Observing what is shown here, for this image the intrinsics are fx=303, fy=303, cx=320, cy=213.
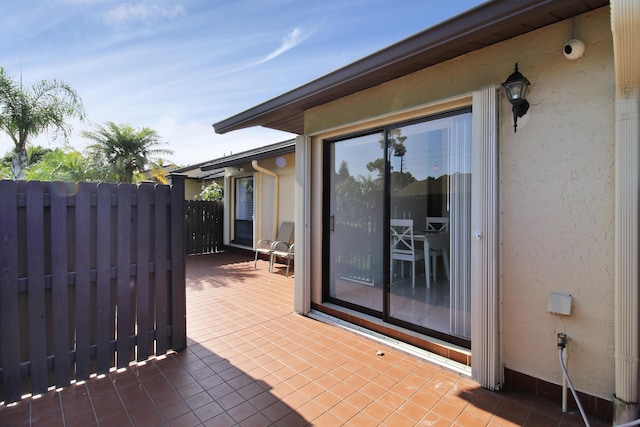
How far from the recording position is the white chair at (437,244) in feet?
9.50

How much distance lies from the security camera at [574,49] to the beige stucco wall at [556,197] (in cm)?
4

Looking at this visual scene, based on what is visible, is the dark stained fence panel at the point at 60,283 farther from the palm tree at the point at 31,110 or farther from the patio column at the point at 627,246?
the palm tree at the point at 31,110

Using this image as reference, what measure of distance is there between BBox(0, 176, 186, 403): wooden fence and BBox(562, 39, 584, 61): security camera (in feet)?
10.7

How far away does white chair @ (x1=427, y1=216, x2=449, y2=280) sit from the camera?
9.50ft

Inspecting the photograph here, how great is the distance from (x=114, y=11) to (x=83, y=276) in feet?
14.4

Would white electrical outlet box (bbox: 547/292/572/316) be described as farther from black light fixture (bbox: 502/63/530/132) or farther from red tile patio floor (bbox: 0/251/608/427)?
black light fixture (bbox: 502/63/530/132)

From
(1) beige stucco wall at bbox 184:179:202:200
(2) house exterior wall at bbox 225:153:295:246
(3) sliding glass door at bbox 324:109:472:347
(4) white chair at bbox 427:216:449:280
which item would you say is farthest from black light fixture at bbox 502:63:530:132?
(1) beige stucco wall at bbox 184:179:202:200

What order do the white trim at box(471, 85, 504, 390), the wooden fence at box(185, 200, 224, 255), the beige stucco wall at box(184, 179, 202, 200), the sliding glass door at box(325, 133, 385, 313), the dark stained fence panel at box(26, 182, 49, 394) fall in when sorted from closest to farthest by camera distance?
the dark stained fence panel at box(26, 182, 49, 394) → the white trim at box(471, 85, 504, 390) → the sliding glass door at box(325, 133, 385, 313) → the wooden fence at box(185, 200, 224, 255) → the beige stucco wall at box(184, 179, 202, 200)

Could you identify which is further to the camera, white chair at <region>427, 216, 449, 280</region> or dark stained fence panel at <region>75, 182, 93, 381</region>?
white chair at <region>427, 216, 449, 280</region>

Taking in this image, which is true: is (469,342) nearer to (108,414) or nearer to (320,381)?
(320,381)

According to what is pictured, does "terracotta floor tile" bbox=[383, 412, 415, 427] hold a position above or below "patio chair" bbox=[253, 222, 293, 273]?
below

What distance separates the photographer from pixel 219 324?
12.0 feet

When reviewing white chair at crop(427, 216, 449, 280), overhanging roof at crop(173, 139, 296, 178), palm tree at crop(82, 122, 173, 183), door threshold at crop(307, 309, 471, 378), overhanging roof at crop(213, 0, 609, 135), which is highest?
palm tree at crop(82, 122, 173, 183)

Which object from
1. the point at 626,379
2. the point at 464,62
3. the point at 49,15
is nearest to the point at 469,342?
the point at 626,379
